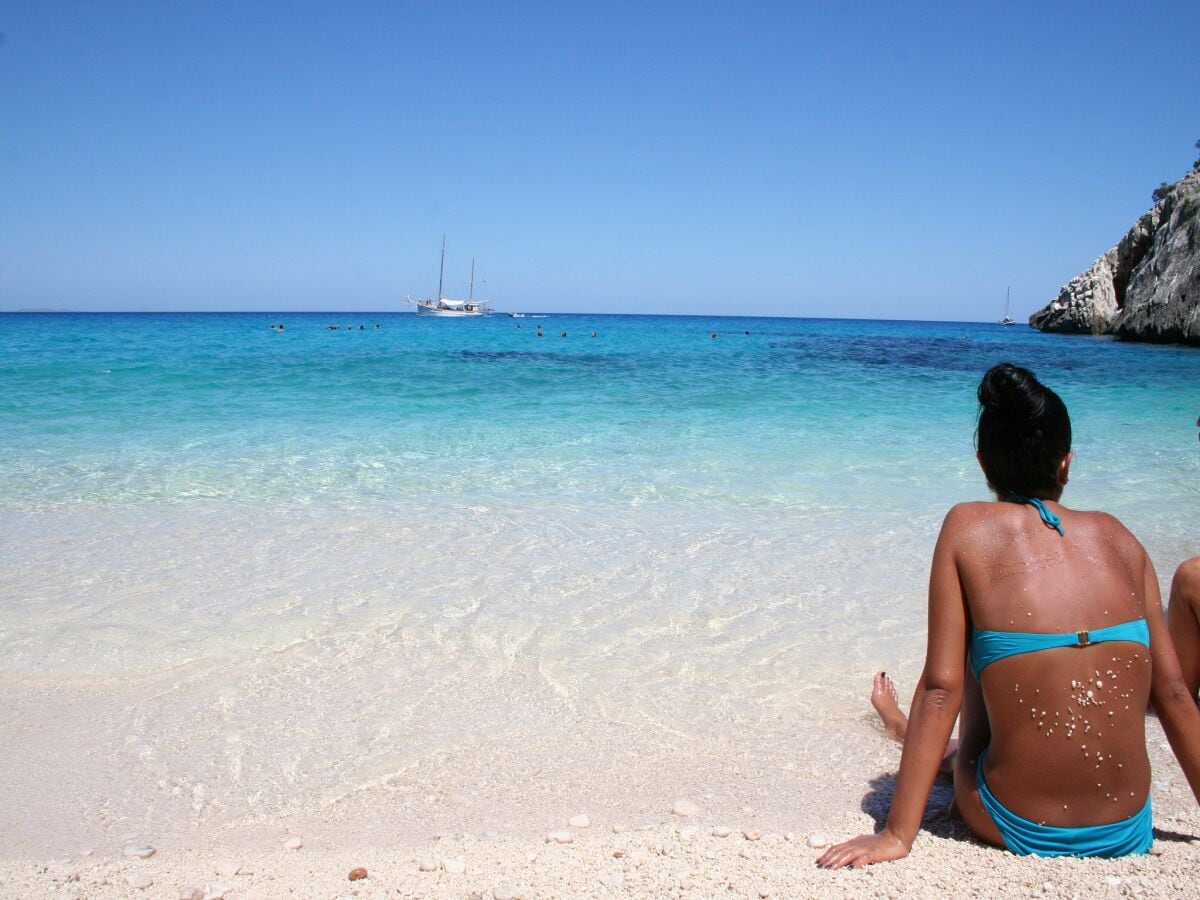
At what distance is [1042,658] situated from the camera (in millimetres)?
2049

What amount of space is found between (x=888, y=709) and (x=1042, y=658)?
3.35ft

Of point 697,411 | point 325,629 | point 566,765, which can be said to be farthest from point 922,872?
point 697,411

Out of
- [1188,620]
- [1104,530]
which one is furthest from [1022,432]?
[1188,620]

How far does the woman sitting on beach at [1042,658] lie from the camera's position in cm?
205

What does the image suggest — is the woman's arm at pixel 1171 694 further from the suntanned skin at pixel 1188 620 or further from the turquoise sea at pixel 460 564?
the turquoise sea at pixel 460 564

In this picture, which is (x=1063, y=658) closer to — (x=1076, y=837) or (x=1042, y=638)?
(x=1042, y=638)

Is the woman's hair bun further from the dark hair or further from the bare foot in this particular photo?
the bare foot

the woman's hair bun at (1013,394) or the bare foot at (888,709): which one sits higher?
the woman's hair bun at (1013,394)

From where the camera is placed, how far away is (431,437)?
10844 millimetres

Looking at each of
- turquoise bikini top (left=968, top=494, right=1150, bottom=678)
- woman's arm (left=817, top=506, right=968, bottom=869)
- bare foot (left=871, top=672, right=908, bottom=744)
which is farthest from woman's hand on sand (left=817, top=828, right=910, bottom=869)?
bare foot (left=871, top=672, right=908, bottom=744)

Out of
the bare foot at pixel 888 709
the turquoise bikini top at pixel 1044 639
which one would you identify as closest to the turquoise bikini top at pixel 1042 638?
the turquoise bikini top at pixel 1044 639

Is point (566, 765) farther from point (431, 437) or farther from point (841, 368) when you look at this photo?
point (841, 368)

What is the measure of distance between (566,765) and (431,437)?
8052mm

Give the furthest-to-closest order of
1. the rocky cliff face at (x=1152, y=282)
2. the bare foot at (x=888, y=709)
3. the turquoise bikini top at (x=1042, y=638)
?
the rocky cliff face at (x=1152, y=282) < the bare foot at (x=888, y=709) < the turquoise bikini top at (x=1042, y=638)
